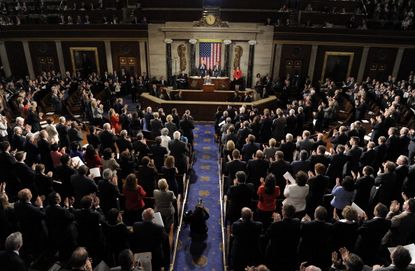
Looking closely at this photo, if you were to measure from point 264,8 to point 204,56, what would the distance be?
4130 millimetres

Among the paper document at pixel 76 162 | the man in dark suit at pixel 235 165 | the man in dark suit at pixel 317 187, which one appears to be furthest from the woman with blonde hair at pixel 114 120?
the man in dark suit at pixel 317 187

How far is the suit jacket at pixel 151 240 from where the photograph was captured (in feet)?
12.6

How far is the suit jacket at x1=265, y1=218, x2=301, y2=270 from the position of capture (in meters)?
3.91

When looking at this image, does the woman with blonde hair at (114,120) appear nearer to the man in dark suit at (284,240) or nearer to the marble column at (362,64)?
the man in dark suit at (284,240)

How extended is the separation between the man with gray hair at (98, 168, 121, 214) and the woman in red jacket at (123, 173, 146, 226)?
0.57 ft

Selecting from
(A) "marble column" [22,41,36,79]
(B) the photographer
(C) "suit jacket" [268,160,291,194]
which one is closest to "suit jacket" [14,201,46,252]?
(B) the photographer

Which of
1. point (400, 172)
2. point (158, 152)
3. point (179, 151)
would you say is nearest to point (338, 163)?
point (400, 172)

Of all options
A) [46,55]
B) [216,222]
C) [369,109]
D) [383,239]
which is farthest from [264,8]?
[383,239]

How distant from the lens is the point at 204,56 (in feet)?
53.2

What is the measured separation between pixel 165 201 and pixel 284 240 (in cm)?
189

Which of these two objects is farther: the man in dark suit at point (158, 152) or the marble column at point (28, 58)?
the marble column at point (28, 58)

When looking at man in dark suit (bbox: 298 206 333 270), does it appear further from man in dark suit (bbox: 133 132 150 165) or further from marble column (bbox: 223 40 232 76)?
marble column (bbox: 223 40 232 76)

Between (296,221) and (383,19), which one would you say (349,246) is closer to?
(296,221)

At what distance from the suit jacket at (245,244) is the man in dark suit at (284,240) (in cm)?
20
